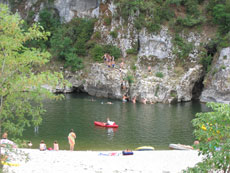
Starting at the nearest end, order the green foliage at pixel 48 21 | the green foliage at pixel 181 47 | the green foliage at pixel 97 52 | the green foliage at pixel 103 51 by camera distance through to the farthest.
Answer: the green foliage at pixel 181 47 < the green foliage at pixel 103 51 < the green foliage at pixel 97 52 < the green foliage at pixel 48 21

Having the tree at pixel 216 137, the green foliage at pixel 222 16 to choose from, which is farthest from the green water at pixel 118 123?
the green foliage at pixel 222 16

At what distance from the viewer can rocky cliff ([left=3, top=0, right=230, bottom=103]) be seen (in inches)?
1403

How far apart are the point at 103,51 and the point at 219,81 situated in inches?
599

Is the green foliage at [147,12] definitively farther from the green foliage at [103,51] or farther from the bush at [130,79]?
the bush at [130,79]

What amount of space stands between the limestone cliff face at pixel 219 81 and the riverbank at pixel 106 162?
2074 cm

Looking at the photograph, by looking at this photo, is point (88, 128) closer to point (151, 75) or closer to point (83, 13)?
point (151, 75)

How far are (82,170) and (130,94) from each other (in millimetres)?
24879

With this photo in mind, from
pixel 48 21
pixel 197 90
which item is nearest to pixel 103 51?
pixel 48 21

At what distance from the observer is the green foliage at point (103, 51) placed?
40094 mm

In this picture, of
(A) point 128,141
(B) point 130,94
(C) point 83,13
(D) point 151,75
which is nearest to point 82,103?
(B) point 130,94

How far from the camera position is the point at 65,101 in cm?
3306

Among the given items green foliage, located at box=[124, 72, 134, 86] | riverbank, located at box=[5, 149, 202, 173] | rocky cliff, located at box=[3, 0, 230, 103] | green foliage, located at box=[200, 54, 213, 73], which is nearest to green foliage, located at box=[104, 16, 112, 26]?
rocky cliff, located at box=[3, 0, 230, 103]

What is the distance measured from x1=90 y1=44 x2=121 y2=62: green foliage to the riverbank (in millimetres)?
25630

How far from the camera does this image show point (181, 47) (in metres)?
39.1
